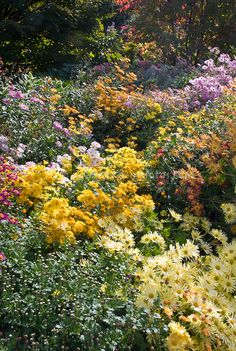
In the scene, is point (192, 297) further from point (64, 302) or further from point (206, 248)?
point (206, 248)

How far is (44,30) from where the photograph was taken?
34.1 feet

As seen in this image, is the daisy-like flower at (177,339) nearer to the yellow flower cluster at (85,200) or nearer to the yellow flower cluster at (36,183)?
the yellow flower cluster at (85,200)

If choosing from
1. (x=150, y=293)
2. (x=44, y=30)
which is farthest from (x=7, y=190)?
(x=44, y=30)

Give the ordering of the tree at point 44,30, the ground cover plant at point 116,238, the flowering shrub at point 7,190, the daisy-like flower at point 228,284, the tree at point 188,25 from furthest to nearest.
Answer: the tree at point 188,25 → the tree at point 44,30 → the flowering shrub at point 7,190 → the daisy-like flower at point 228,284 → the ground cover plant at point 116,238

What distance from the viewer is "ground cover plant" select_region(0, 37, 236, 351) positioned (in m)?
2.60

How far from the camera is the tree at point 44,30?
10.0 m

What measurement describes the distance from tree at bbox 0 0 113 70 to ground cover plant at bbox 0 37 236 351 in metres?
4.14

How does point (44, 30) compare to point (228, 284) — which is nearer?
point (228, 284)

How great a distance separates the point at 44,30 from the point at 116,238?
794 centimetres

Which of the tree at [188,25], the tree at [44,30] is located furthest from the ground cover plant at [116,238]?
the tree at [188,25]

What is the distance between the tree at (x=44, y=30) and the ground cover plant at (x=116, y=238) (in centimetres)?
414

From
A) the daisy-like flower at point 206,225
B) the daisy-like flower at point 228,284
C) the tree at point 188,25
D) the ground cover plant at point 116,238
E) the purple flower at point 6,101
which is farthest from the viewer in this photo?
the tree at point 188,25

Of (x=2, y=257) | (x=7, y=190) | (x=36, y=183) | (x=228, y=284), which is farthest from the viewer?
(x=36, y=183)

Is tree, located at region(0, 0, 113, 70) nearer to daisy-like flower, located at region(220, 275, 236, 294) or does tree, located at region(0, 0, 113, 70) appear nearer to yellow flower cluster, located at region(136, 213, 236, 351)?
yellow flower cluster, located at region(136, 213, 236, 351)
